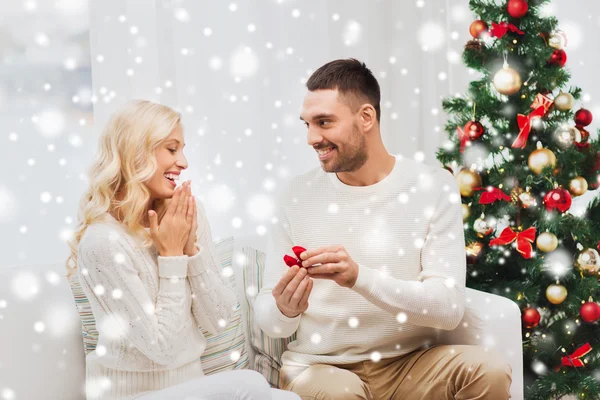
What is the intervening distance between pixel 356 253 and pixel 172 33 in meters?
1.19

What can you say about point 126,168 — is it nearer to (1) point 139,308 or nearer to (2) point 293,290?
(1) point 139,308

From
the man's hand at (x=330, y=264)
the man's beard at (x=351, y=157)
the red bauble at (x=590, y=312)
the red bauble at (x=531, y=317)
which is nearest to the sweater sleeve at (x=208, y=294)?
the man's hand at (x=330, y=264)

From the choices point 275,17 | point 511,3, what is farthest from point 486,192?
point 275,17

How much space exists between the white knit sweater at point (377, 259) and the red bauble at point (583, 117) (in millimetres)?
758

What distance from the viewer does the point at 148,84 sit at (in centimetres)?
230

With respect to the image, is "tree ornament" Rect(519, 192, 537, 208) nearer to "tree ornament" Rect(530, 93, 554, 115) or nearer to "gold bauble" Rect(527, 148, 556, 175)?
"gold bauble" Rect(527, 148, 556, 175)

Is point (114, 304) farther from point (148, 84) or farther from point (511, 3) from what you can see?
point (511, 3)

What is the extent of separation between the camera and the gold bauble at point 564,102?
2.25 meters

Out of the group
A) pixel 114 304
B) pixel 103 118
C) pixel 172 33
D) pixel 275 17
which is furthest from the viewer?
pixel 275 17

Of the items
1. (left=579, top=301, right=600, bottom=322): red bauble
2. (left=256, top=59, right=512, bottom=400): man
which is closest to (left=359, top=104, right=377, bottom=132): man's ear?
(left=256, top=59, right=512, bottom=400): man

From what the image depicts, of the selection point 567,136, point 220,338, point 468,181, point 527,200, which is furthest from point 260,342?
point 567,136

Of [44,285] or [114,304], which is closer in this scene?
[114,304]

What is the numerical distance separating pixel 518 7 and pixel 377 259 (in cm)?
113

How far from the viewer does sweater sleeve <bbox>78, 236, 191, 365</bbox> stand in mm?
1452
